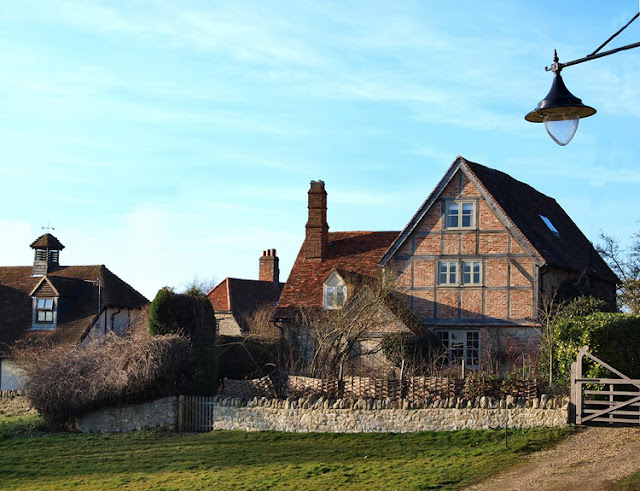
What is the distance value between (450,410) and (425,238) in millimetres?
12911

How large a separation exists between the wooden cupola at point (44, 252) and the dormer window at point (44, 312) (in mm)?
3592

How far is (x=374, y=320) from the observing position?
3278cm

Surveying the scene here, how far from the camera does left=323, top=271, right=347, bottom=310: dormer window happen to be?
36.5 m

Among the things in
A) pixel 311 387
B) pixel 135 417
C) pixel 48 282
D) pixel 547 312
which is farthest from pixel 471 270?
pixel 48 282

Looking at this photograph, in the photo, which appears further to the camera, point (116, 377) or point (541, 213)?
point (541, 213)

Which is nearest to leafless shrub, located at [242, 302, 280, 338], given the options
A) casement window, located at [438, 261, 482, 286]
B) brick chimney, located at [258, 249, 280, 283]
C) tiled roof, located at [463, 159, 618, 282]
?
casement window, located at [438, 261, 482, 286]

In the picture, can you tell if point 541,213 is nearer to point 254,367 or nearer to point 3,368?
point 254,367

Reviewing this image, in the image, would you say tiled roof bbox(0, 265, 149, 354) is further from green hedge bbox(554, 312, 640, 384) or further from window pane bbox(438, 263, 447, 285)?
green hedge bbox(554, 312, 640, 384)

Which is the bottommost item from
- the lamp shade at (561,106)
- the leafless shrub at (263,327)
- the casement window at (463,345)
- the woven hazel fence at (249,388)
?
the woven hazel fence at (249,388)

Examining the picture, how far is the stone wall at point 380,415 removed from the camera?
23.4 m

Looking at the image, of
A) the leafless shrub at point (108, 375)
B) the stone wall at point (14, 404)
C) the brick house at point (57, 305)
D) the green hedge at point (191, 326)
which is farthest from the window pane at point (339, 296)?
the stone wall at point (14, 404)

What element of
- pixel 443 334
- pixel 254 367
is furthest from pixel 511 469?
pixel 254 367

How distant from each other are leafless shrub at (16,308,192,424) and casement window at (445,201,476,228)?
40.2 ft

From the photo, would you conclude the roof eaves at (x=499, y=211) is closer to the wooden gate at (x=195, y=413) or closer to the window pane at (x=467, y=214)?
the window pane at (x=467, y=214)
